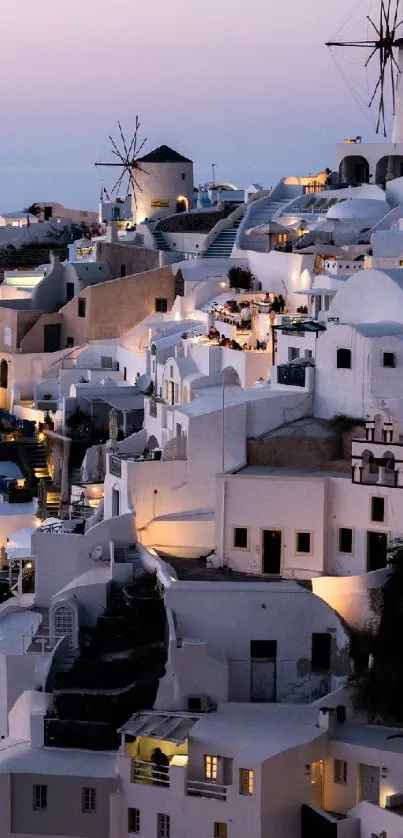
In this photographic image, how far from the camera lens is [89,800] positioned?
30.1 meters

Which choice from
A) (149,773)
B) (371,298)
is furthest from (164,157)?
(149,773)

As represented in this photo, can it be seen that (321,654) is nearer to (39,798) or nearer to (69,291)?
(39,798)

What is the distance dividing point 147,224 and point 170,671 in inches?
944

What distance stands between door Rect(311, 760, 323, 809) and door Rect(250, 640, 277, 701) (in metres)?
2.21

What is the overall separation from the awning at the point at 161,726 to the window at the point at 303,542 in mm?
3474

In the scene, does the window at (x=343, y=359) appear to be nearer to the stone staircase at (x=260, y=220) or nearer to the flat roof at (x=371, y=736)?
the flat roof at (x=371, y=736)

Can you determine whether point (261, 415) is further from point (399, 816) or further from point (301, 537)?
point (399, 816)

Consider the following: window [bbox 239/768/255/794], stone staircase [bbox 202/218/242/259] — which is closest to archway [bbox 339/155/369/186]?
stone staircase [bbox 202/218/242/259]

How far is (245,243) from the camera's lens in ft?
158

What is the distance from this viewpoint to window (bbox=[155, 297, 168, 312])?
46.6m

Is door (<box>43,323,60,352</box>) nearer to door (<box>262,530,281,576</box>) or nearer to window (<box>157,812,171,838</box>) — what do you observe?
door (<box>262,530,281,576</box>)

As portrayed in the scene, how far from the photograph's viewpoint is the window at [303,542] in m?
32.5

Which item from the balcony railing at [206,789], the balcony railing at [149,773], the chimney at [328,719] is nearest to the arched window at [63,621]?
the balcony railing at [149,773]

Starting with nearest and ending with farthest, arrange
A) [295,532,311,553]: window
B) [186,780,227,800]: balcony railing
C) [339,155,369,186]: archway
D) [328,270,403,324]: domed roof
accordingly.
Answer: [186,780,227,800]: balcony railing < [295,532,311,553]: window < [328,270,403,324]: domed roof < [339,155,369,186]: archway
